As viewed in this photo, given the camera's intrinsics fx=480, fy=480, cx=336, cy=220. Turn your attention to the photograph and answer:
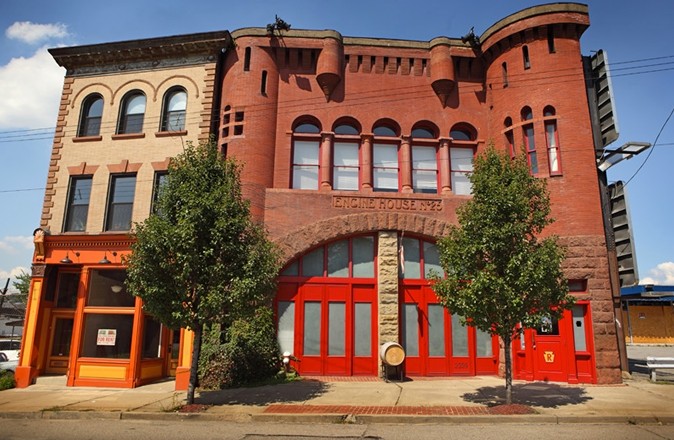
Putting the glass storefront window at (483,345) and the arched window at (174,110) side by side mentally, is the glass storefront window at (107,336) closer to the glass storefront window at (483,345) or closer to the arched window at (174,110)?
the arched window at (174,110)

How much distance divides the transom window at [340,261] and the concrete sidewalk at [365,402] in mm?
3753

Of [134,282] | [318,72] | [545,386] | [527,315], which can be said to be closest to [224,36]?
[318,72]

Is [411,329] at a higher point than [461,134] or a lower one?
lower

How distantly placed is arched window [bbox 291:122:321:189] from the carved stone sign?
4.49 ft

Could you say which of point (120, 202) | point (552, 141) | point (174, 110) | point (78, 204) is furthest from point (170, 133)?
point (552, 141)

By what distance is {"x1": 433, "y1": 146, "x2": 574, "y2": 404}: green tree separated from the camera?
36.3ft

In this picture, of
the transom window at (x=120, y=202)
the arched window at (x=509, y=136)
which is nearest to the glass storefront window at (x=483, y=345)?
the arched window at (x=509, y=136)

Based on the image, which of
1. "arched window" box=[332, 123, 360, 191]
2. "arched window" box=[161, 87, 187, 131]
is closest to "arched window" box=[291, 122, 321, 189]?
"arched window" box=[332, 123, 360, 191]

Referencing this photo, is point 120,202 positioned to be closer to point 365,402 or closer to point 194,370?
point 194,370

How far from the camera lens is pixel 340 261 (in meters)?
17.5

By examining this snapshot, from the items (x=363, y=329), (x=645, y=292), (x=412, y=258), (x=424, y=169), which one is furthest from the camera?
(x=645, y=292)

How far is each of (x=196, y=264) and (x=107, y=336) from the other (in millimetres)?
6502

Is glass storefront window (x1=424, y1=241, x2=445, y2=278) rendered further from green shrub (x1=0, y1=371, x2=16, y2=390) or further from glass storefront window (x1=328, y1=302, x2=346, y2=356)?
green shrub (x1=0, y1=371, x2=16, y2=390)

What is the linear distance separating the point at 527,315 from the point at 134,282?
961 centimetres
